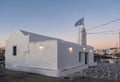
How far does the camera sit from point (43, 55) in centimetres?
1230

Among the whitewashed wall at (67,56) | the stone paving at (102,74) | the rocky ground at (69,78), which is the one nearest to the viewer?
the rocky ground at (69,78)

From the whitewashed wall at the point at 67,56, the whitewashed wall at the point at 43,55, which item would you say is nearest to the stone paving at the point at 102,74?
the whitewashed wall at the point at 67,56

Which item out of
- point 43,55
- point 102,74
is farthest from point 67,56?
point 102,74

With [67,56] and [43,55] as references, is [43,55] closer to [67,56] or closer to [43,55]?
[43,55]

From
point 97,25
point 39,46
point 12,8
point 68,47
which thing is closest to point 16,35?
point 12,8

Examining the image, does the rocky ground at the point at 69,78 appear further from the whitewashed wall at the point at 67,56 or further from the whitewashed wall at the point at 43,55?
the whitewashed wall at the point at 67,56

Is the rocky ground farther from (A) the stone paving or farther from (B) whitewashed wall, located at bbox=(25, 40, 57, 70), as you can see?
(B) whitewashed wall, located at bbox=(25, 40, 57, 70)

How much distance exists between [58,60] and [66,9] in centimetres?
675

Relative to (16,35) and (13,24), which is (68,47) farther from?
(13,24)

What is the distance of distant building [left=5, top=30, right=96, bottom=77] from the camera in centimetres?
1156

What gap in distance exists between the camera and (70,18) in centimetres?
1789

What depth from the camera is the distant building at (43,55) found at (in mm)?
11562

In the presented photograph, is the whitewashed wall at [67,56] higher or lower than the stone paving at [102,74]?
higher

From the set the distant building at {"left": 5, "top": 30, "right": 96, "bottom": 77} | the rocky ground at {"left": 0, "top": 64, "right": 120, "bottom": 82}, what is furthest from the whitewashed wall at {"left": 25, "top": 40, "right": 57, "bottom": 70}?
the rocky ground at {"left": 0, "top": 64, "right": 120, "bottom": 82}
